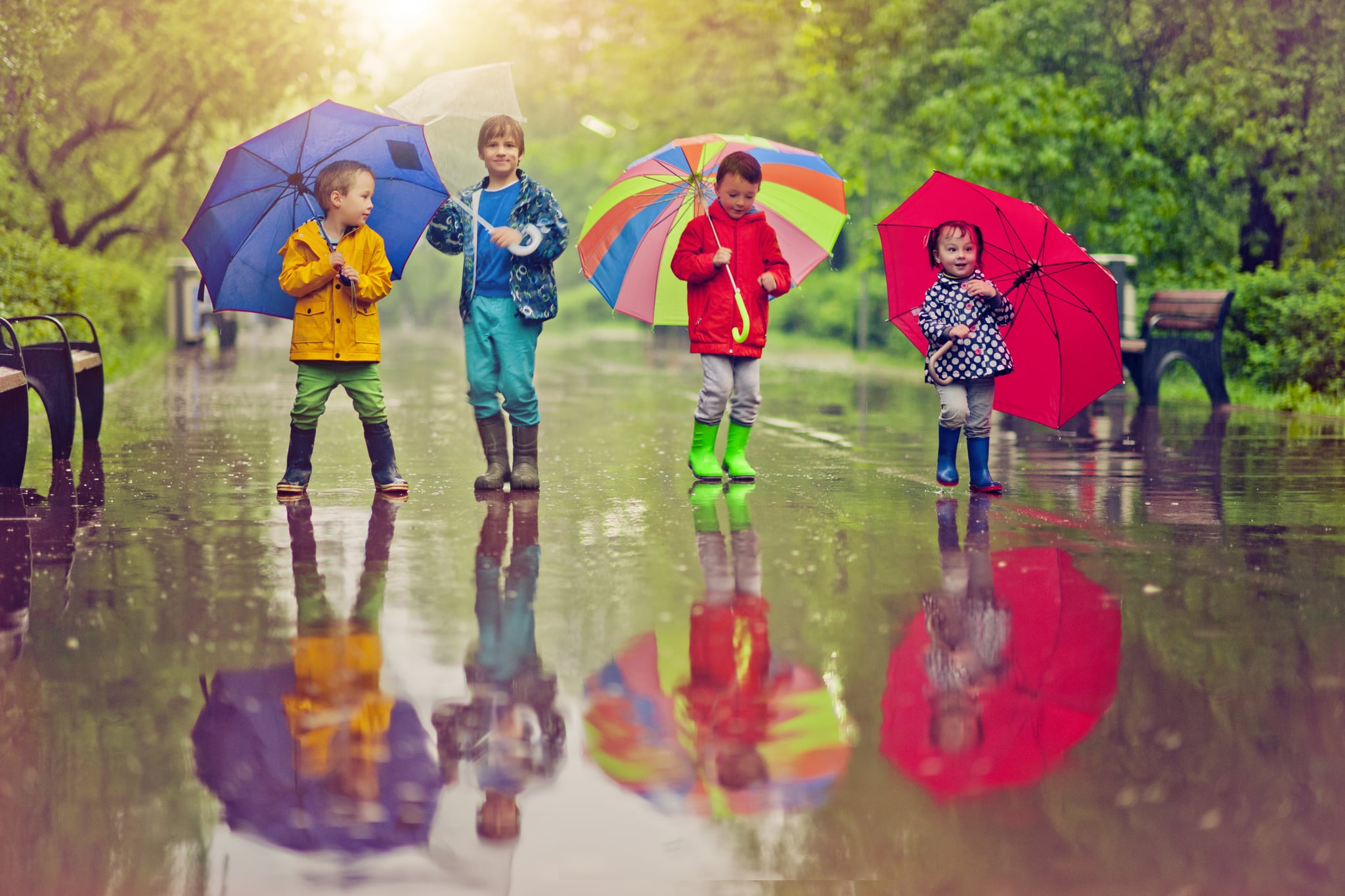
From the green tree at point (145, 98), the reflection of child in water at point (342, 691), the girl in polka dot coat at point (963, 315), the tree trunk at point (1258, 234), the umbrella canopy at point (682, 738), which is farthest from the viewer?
the green tree at point (145, 98)

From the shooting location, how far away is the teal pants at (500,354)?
8.70 m

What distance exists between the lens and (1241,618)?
581cm

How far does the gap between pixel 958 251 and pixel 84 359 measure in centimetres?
610

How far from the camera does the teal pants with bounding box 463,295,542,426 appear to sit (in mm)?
8695

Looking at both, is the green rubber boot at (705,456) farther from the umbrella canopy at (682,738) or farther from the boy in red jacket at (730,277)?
the umbrella canopy at (682,738)

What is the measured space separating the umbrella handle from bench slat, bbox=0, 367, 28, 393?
488cm

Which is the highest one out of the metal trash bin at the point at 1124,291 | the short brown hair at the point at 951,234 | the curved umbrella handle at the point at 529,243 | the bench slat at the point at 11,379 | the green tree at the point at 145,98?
the green tree at the point at 145,98

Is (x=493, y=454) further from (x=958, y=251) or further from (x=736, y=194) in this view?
(x=958, y=251)

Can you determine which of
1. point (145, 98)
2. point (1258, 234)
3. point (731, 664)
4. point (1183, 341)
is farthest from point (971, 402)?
point (145, 98)

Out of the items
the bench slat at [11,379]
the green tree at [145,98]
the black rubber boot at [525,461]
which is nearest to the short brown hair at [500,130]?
the black rubber boot at [525,461]

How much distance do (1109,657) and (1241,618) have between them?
33.7 inches

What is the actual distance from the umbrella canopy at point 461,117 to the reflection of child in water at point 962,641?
326 cm

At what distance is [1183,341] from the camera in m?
16.0

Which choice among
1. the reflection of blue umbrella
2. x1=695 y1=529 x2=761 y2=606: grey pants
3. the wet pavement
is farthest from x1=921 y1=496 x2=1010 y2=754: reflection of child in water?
the reflection of blue umbrella
